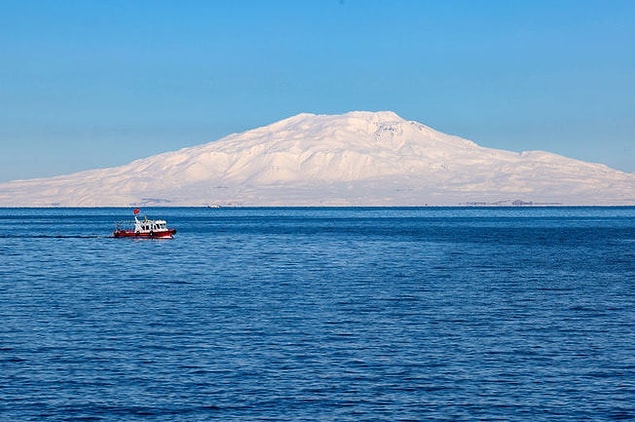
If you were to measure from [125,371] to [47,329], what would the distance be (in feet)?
47.5

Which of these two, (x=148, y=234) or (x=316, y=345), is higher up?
(x=148, y=234)

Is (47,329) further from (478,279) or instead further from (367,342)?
(478,279)

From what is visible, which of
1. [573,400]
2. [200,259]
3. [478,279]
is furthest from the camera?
[200,259]

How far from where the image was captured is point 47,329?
58625 millimetres

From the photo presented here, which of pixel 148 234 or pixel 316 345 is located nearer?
pixel 316 345

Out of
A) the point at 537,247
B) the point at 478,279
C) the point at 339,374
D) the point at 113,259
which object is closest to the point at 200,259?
the point at 113,259

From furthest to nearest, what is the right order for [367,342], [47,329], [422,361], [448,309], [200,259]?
[200,259], [448,309], [47,329], [367,342], [422,361]

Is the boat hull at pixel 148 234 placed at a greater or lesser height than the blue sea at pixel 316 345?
greater

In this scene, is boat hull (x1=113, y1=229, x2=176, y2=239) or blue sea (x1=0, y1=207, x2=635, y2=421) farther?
boat hull (x1=113, y1=229, x2=176, y2=239)

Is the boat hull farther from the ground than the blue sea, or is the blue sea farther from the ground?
the boat hull

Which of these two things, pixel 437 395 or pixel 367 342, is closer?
pixel 437 395

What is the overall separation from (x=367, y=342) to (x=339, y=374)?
28.3 feet

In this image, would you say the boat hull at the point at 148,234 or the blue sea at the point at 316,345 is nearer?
the blue sea at the point at 316,345

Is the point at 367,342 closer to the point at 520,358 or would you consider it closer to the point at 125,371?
the point at 520,358
